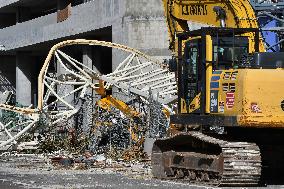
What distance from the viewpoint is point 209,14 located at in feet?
60.8

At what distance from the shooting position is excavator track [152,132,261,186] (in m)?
14.7

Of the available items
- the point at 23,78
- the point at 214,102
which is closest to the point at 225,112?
the point at 214,102

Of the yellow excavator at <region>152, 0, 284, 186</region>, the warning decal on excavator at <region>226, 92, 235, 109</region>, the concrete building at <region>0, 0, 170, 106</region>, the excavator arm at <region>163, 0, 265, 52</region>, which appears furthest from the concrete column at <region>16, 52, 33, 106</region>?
the warning decal on excavator at <region>226, 92, 235, 109</region>

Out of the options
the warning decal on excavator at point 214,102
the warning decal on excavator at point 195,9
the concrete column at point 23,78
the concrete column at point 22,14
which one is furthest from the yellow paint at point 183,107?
the concrete column at point 22,14

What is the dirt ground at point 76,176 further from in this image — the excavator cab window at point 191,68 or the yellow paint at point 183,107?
the excavator cab window at point 191,68

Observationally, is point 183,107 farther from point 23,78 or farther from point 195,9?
point 23,78

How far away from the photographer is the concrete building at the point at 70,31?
38281 millimetres

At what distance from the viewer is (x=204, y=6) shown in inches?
731

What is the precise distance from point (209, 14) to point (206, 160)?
435 cm

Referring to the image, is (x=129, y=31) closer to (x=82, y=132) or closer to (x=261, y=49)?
(x=82, y=132)

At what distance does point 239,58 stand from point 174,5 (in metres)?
3.79

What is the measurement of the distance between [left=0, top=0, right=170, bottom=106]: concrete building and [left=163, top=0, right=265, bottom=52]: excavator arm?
18.5 m

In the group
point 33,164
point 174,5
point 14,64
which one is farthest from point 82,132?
point 14,64

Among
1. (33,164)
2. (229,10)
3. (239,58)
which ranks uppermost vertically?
(229,10)
